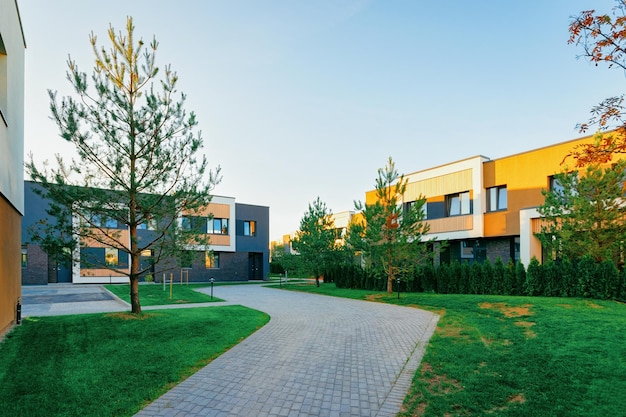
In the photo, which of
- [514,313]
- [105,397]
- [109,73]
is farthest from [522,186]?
[105,397]

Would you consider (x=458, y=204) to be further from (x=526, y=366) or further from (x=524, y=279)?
(x=526, y=366)

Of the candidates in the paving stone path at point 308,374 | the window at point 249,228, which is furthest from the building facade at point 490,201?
the window at point 249,228

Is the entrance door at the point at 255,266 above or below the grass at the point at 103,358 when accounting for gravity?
below

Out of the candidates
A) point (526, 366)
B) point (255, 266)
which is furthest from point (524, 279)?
point (255, 266)

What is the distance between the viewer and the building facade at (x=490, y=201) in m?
19.7

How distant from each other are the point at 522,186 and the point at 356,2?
Answer: 13542 millimetres

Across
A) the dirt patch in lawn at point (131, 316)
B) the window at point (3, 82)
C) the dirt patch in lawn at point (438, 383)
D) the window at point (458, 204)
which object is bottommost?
the dirt patch in lawn at point (131, 316)

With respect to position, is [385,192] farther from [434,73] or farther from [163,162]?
[163,162]

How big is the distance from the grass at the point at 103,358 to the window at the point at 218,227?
81.1 feet

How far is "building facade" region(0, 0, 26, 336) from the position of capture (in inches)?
356

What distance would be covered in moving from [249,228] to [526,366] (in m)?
35.0

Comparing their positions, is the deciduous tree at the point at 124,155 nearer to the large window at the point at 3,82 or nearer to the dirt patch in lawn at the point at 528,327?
the large window at the point at 3,82

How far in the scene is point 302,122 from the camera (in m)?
19.7

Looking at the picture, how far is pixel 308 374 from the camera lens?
6.63 meters
